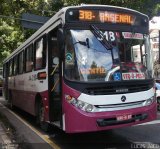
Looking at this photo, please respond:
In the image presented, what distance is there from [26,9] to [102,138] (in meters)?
14.4

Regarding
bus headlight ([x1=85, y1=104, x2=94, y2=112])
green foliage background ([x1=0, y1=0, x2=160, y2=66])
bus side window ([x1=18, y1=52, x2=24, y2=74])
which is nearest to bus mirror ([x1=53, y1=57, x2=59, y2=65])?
bus headlight ([x1=85, y1=104, x2=94, y2=112])

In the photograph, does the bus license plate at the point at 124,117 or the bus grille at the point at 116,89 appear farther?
the bus license plate at the point at 124,117

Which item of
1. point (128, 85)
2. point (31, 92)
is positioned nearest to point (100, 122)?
point (128, 85)

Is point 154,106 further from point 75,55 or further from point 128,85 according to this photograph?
point 75,55

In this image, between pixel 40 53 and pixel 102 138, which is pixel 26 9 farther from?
pixel 102 138

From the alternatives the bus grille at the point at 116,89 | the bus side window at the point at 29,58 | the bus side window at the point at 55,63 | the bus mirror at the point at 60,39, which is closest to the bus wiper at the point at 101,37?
the bus mirror at the point at 60,39

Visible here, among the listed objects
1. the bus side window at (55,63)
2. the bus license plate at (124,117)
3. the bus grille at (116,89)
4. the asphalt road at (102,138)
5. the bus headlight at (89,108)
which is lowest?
the asphalt road at (102,138)

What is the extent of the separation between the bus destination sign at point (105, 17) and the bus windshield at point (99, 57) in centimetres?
31

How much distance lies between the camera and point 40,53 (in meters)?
10.4

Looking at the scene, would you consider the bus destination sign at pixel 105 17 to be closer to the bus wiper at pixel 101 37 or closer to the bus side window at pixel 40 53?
the bus wiper at pixel 101 37

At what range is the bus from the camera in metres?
7.70

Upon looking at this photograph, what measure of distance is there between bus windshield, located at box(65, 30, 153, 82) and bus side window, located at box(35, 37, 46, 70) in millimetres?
2046

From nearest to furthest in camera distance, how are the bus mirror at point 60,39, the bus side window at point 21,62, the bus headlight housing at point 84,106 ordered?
the bus headlight housing at point 84,106 → the bus mirror at point 60,39 → the bus side window at point 21,62

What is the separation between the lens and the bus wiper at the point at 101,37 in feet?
26.4
